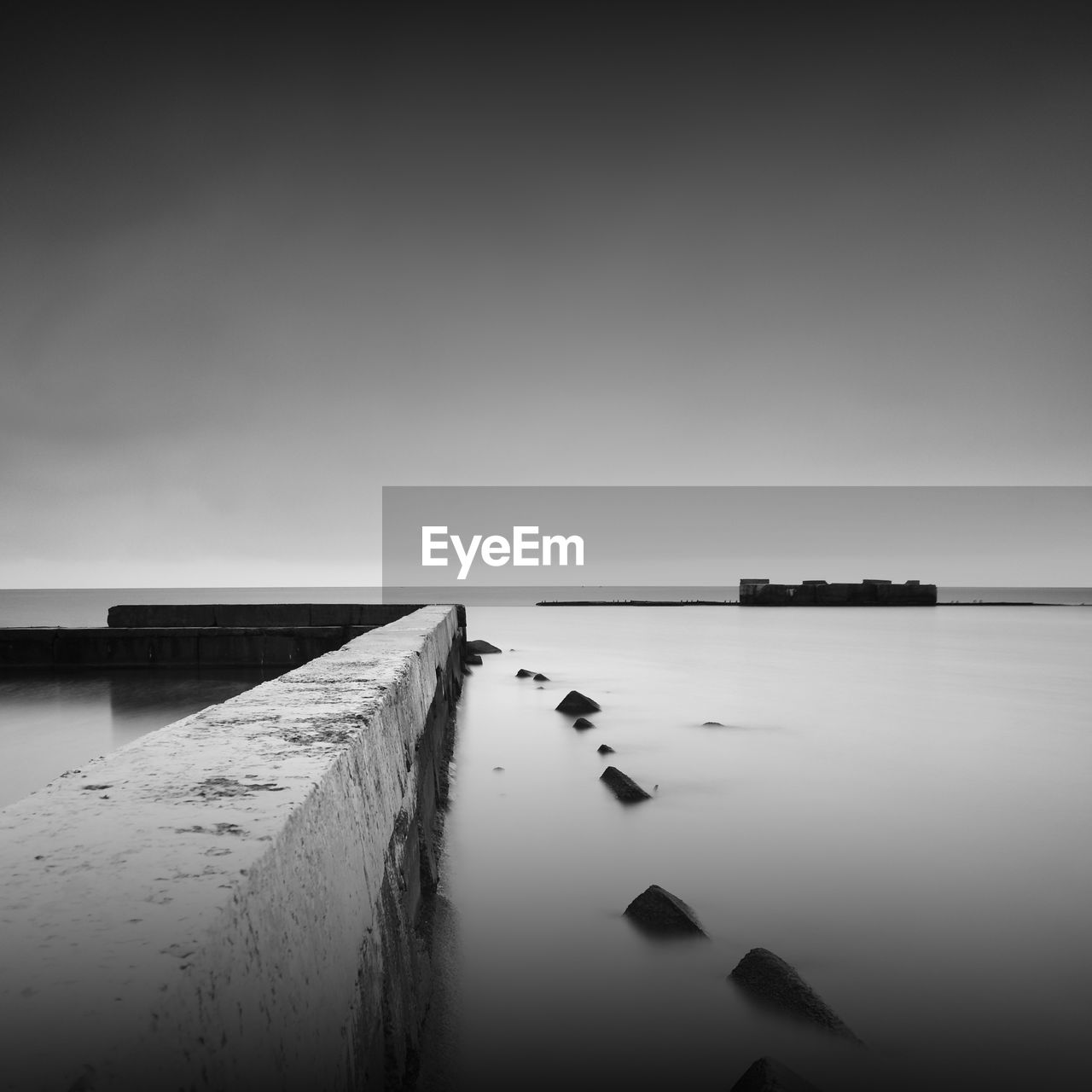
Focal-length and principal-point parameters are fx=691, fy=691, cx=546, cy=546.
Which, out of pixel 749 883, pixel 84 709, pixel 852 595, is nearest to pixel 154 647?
pixel 84 709

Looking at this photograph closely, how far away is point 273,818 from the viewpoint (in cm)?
106

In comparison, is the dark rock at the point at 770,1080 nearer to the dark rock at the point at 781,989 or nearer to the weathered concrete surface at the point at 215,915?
the dark rock at the point at 781,989

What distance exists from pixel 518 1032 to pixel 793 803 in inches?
113

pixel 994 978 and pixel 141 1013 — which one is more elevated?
pixel 141 1013

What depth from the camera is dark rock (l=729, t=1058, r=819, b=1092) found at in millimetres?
1478

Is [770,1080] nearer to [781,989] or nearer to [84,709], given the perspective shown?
[781,989]

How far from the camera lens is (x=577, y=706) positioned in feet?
25.7

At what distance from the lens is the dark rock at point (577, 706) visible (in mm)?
7766

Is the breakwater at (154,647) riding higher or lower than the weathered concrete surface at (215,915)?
lower

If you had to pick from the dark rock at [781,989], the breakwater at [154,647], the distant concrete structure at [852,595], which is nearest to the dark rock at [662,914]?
the dark rock at [781,989]

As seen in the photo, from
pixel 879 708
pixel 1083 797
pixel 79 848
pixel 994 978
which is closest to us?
pixel 79 848

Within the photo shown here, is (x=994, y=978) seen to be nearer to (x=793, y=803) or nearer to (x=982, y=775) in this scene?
(x=793, y=803)

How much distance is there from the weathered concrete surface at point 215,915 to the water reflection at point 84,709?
Answer: 9.69 feet

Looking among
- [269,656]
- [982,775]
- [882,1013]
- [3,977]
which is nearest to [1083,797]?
[982,775]
